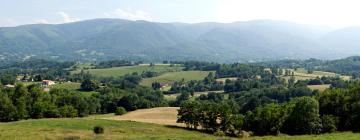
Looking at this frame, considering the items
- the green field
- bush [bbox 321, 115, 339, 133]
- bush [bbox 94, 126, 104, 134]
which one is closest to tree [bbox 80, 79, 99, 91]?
the green field

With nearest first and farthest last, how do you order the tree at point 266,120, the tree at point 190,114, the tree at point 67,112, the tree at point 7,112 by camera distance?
the tree at point 266,120
the tree at point 190,114
the tree at point 7,112
the tree at point 67,112

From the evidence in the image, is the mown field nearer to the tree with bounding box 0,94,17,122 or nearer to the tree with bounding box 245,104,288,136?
the tree with bounding box 245,104,288,136

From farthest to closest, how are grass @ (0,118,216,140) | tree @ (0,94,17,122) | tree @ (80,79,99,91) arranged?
tree @ (80,79,99,91)
tree @ (0,94,17,122)
grass @ (0,118,216,140)

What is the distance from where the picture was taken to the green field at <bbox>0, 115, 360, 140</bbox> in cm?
5795

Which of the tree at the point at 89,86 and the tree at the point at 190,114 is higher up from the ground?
the tree at the point at 190,114

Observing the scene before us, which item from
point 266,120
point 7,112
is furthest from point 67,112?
point 266,120

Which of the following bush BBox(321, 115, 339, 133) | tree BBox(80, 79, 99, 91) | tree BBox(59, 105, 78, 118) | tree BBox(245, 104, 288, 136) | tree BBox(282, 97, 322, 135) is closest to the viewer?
tree BBox(282, 97, 322, 135)

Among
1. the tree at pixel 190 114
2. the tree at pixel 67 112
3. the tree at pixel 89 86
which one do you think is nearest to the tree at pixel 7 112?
the tree at pixel 67 112

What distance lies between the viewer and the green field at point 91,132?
58.0 m

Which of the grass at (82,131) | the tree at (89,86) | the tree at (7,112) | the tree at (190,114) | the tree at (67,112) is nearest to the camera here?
the grass at (82,131)

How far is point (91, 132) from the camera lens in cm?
6644

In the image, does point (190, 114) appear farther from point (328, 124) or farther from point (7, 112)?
point (7, 112)

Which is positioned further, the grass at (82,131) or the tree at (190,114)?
the tree at (190,114)

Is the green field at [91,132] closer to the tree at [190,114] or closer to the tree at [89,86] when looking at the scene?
the tree at [190,114]
